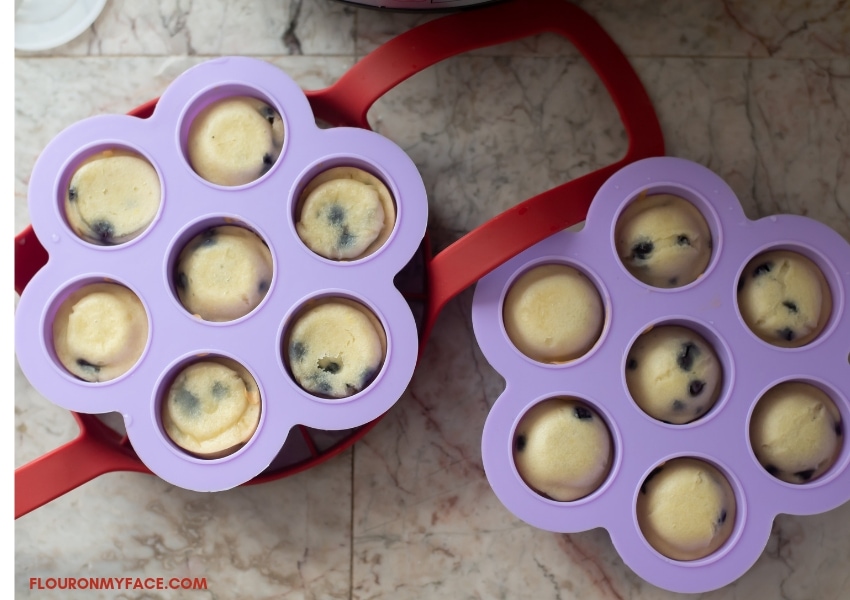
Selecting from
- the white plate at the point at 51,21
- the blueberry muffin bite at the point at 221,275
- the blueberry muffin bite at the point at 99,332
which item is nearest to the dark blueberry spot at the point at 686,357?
the blueberry muffin bite at the point at 221,275

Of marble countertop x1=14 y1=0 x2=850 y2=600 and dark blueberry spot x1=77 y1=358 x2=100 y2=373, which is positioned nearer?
dark blueberry spot x1=77 y1=358 x2=100 y2=373

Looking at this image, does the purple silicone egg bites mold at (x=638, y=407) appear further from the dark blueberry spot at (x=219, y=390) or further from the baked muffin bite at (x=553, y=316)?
the dark blueberry spot at (x=219, y=390)

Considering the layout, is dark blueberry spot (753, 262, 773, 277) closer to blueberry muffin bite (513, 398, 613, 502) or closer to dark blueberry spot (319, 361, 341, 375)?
blueberry muffin bite (513, 398, 613, 502)

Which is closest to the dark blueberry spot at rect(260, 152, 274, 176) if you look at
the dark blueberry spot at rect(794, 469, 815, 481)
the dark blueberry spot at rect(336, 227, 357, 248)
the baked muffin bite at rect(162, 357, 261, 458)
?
the dark blueberry spot at rect(336, 227, 357, 248)

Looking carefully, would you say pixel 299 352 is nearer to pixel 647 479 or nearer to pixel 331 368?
pixel 331 368

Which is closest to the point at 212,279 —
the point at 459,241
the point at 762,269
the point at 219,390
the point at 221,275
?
the point at 221,275

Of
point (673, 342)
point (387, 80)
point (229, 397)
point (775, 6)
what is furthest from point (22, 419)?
point (775, 6)

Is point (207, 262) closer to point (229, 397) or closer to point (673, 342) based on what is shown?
point (229, 397)
